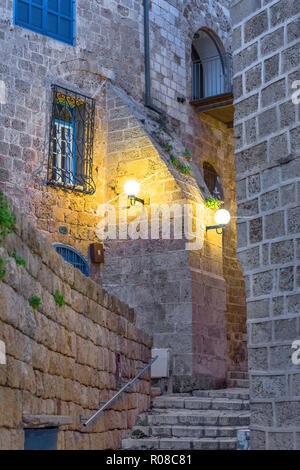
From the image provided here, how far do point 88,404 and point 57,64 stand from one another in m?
6.99

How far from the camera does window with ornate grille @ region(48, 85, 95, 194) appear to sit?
12.5 m

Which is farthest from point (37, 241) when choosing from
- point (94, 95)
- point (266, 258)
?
point (94, 95)

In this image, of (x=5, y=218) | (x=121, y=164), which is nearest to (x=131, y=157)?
(x=121, y=164)

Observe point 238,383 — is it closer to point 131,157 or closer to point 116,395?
point 131,157

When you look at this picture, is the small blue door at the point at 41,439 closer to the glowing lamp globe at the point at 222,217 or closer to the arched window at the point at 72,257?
the arched window at the point at 72,257

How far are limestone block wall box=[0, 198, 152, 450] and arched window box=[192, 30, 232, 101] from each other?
8.05 meters

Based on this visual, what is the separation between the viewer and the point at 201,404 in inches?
390

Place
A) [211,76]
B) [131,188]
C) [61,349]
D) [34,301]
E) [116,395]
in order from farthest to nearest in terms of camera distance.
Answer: [211,76]
[131,188]
[116,395]
[61,349]
[34,301]

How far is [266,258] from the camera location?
6.29 meters

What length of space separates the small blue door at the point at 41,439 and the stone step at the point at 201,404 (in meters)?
3.96

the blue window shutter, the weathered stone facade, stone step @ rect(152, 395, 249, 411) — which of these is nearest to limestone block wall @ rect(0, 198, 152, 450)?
stone step @ rect(152, 395, 249, 411)

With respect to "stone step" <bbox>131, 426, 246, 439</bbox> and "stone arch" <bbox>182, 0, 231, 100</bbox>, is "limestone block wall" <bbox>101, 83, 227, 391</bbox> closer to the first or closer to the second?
"stone arch" <bbox>182, 0, 231, 100</bbox>

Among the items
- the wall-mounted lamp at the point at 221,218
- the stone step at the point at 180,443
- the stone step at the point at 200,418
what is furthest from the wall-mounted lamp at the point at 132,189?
the stone step at the point at 180,443

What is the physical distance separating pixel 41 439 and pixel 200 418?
357 centimetres
